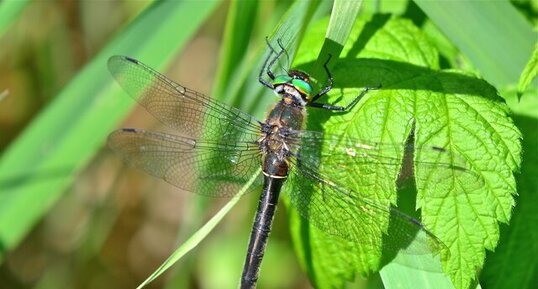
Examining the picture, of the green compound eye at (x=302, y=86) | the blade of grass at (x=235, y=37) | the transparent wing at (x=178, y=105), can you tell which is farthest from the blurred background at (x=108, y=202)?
the green compound eye at (x=302, y=86)

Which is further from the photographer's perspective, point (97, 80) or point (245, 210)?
point (245, 210)

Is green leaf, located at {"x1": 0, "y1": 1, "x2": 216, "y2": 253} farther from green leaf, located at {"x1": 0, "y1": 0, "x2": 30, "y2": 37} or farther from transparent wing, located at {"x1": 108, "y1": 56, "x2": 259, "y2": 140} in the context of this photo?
green leaf, located at {"x1": 0, "y1": 0, "x2": 30, "y2": 37}

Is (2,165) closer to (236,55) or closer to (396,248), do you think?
(236,55)

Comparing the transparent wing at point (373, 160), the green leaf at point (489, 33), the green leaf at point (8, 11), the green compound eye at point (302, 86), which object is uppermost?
the green leaf at point (489, 33)

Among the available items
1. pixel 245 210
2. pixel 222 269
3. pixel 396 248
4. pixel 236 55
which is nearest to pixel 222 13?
pixel 245 210

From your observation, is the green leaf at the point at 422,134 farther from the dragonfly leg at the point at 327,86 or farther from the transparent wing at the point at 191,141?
the transparent wing at the point at 191,141

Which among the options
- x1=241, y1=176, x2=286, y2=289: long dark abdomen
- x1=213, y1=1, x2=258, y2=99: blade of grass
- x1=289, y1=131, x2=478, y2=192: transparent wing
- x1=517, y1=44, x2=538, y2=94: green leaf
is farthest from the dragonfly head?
x1=517, y1=44, x2=538, y2=94: green leaf

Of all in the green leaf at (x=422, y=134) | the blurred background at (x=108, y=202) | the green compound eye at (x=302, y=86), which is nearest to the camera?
the green leaf at (x=422, y=134)
